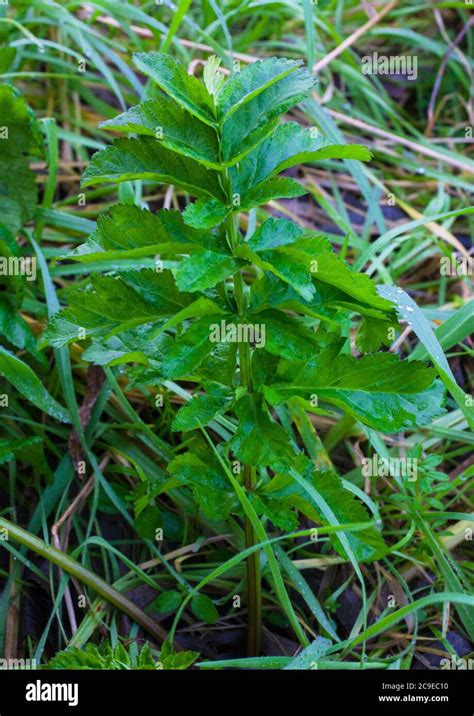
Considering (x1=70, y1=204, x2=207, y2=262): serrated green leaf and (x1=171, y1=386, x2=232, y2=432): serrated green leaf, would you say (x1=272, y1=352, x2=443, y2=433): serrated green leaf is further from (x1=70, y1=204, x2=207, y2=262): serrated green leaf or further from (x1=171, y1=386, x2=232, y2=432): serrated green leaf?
(x1=70, y1=204, x2=207, y2=262): serrated green leaf

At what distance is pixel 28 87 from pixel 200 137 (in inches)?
53.3

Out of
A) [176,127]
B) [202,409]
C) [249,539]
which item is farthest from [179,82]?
[249,539]

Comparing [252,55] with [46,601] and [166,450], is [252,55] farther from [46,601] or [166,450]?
[46,601]

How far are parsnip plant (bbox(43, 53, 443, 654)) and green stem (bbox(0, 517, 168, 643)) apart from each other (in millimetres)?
242

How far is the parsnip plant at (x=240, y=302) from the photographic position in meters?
1.09

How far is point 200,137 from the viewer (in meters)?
1.11

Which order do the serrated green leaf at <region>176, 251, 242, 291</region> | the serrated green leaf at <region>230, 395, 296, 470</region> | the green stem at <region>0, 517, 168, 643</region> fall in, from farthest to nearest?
the green stem at <region>0, 517, 168, 643</region>
the serrated green leaf at <region>230, 395, 296, 470</region>
the serrated green leaf at <region>176, 251, 242, 291</region>

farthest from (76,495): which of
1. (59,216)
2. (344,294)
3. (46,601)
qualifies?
(344,294)

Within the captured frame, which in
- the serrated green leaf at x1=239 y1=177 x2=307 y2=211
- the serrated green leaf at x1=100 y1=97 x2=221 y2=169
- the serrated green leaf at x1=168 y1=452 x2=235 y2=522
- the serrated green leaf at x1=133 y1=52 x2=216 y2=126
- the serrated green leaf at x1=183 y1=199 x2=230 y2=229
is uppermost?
the serrated green leaf at x1=133 y1=52 x2=216 y2=126

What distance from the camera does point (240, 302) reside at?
47.0 inches

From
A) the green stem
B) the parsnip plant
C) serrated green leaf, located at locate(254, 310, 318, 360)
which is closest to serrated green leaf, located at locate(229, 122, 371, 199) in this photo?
the parsnip plant

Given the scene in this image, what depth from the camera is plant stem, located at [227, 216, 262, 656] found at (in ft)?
3.88

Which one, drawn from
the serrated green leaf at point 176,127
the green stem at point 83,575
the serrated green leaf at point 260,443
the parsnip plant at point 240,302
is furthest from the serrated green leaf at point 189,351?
the green stem at point 83,575
